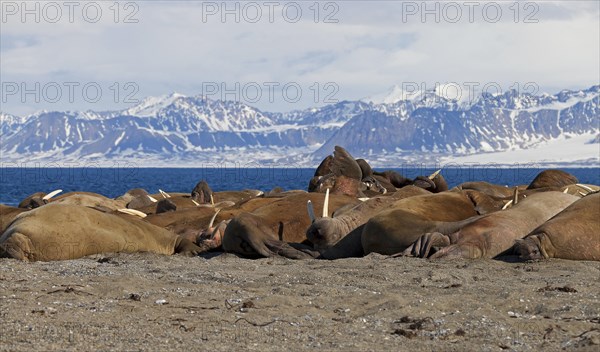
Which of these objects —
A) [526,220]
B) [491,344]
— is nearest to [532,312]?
[491,344]

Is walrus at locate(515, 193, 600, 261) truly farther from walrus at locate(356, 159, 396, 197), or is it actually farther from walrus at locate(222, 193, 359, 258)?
walrus at locate(356, 159, 396, 197)

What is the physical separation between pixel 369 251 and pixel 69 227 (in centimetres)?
401

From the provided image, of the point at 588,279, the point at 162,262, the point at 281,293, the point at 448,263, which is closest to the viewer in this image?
the point at 281,293

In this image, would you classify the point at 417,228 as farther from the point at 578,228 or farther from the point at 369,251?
the point at 578,228

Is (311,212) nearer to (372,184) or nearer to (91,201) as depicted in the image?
(372,184)

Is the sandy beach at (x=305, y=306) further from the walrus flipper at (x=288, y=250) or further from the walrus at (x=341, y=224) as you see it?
the walrus at (x=341, y=224)

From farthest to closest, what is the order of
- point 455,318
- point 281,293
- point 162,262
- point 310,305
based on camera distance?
point 162,262 → point 281,293 → point 310,305 → point 455,318

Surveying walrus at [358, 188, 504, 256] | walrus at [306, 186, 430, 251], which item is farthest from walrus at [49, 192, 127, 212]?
walrus at [358, 188, 504, 256]

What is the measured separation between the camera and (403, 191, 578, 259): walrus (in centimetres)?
1150

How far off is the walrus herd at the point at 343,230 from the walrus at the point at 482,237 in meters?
0.01

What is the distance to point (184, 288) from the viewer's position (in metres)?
9.13

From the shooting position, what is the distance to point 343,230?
1266cm

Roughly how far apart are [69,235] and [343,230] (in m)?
3.69

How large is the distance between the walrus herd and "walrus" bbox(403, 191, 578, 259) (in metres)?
0.01
